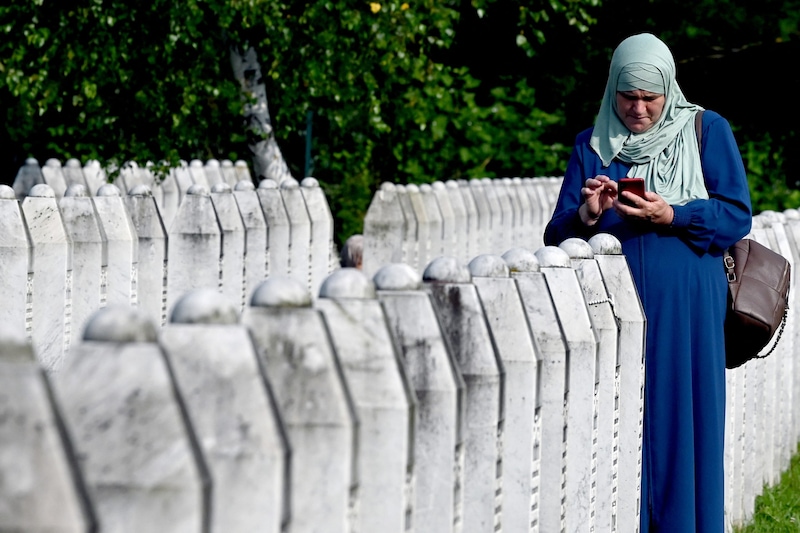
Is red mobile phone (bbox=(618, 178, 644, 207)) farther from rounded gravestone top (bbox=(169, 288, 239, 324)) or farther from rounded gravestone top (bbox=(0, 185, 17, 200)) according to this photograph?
rounded gravestone top (bbox=(169, 288, 239, 324))

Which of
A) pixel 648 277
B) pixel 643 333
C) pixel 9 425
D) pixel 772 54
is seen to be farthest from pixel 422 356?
pixel 772 54

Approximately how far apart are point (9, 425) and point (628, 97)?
3506 mm

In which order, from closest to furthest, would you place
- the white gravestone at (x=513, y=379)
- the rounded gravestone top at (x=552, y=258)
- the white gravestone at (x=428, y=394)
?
the white gravestone at (x=428, y=394)
the white gravestone at (x=513, y=379)
the rounded gravestone top at (x=552, y=258)

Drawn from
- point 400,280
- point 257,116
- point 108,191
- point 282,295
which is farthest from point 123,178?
point 282,295

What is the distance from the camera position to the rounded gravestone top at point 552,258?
3.87 metres

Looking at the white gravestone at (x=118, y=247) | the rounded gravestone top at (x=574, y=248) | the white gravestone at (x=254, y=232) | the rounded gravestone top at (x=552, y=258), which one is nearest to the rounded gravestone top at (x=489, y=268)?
the rounded gravestone top at (x=552, y=258)

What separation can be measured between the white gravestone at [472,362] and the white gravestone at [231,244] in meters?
3.53

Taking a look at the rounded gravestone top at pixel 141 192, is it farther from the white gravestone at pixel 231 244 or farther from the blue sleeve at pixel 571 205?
the blue sleeve at pixel 571 205

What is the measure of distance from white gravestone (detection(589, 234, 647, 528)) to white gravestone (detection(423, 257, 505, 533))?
1.36m

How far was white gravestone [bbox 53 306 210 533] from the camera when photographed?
192cm

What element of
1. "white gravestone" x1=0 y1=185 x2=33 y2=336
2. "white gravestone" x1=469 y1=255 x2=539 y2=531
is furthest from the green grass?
"white gravestone" x1=469 y1=255 x2=539 y2=531

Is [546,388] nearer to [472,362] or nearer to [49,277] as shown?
[472,362]

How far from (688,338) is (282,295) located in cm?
269

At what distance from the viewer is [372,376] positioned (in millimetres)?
2590
